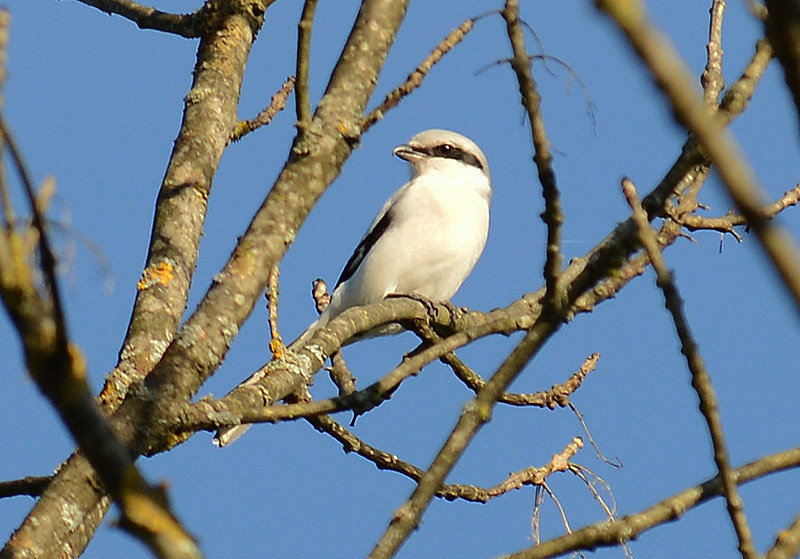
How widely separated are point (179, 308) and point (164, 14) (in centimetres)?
163

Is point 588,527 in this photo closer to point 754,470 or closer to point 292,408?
point 754,470

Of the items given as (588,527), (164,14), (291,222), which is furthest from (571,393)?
(588,527)

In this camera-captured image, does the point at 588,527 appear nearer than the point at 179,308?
Yes

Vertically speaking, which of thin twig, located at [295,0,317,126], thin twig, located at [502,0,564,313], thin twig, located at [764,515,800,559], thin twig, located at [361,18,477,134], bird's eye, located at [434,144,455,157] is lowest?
thin twig, located at [764,515,800,559]

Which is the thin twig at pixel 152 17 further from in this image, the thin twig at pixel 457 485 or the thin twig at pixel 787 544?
the thin twig at pixel 787 544

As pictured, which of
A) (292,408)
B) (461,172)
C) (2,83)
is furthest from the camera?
(461,172)

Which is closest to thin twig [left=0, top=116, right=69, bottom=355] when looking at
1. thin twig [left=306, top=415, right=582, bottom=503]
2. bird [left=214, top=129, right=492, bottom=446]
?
thin twig [left=306, top=415, right=582, bottom=503]

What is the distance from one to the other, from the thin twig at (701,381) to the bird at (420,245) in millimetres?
4560

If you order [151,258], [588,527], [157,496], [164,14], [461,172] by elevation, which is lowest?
[157,496]

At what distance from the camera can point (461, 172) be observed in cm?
754

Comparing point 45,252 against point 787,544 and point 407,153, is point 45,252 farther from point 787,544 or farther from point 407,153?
point 407,153

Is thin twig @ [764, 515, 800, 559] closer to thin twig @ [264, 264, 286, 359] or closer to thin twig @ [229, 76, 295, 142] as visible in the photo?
thin twig @ [264, 264, 286, 359]

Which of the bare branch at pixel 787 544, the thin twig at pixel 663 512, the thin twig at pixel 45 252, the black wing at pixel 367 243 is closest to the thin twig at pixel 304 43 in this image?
the thin twig at pixel 663 512

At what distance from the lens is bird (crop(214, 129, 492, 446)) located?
6812mm
